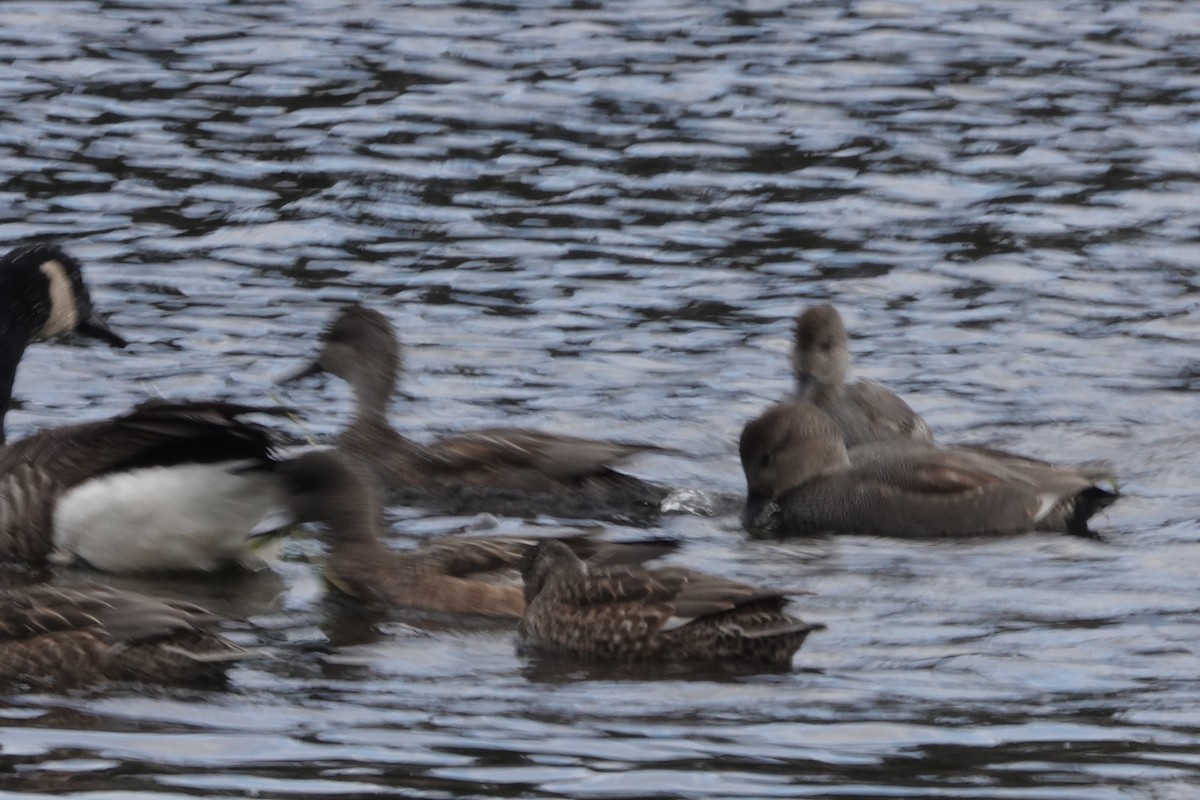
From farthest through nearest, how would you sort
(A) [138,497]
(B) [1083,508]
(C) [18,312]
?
1. (C) [18,312]
2. (B) [1083,508]
3. (A) [138,497]

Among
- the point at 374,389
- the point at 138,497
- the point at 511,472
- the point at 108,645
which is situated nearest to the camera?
the point at 108,645

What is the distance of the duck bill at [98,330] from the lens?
1262cm

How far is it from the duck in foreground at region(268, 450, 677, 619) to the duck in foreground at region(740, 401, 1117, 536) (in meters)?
1.68

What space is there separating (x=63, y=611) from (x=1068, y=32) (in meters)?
13.7

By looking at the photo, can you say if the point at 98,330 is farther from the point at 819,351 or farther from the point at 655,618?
the point at 655,618

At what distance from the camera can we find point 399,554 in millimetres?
10398

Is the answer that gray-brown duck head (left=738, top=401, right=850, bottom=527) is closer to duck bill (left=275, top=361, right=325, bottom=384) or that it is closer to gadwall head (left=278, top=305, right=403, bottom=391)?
gadwall head (left=278, top=305, right=403, bottom=391)

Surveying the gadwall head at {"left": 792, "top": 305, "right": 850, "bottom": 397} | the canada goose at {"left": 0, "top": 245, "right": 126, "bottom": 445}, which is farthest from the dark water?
the canada goose at {"left": 0, "top": 245, "right": 126, "bottom": 445}

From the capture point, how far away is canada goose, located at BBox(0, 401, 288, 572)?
1056 centimetres

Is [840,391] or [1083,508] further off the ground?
[840,391]

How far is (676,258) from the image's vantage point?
15.9 meters

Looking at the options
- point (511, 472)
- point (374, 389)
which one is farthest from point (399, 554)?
point (374, 389)

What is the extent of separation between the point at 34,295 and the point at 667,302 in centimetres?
403

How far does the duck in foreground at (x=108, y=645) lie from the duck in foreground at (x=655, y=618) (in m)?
1.22
